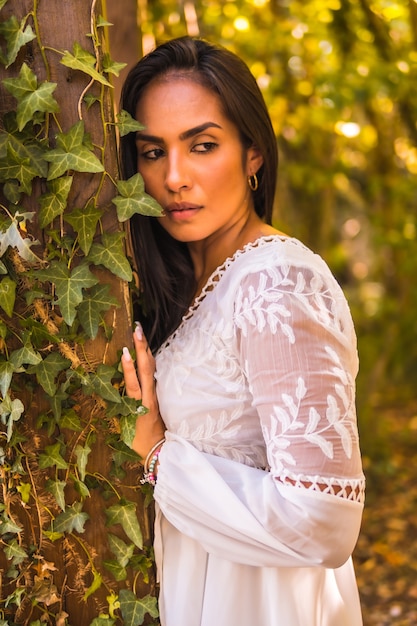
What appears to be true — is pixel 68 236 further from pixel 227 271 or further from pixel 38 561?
pixel 38 561

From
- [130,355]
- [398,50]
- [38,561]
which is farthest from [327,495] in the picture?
[398,50]

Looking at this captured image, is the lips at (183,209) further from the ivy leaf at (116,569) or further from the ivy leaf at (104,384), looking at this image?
the ivy leaf at (116,569)

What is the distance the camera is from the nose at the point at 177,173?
195cm

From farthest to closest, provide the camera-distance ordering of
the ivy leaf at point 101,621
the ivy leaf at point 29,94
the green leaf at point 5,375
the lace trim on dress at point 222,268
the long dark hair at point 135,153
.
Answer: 1. the long dark hair at point 135,153
2. the lace trim on dress at point 222,268
3. the ivy leaf at point 101,621
4. the green leaf at point 5,375
5. the ivy leaf at point 29,94

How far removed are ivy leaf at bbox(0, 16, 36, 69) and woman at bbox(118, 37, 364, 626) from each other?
526 mm

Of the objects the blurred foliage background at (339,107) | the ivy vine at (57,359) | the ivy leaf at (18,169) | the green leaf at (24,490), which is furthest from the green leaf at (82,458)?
the blurred foliage background at (339,107)

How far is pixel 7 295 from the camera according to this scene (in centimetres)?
155

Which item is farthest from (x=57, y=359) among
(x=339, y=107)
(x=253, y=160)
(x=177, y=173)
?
(x=339, y=107)

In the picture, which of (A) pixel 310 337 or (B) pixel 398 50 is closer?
(A) pixel 310 337

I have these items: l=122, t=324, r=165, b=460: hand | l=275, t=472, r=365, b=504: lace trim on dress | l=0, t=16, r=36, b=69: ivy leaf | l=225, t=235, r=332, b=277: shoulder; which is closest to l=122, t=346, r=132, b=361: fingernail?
l=122, t=324, r=165, b=460: hand

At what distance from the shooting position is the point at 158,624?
6.25 feet

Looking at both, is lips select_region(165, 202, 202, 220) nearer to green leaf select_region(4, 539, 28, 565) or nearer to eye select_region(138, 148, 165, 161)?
eye select_region(138, 148, 165, 161)

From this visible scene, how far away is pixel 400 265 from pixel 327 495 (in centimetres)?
474

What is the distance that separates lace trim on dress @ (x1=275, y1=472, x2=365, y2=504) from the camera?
1624 mm
